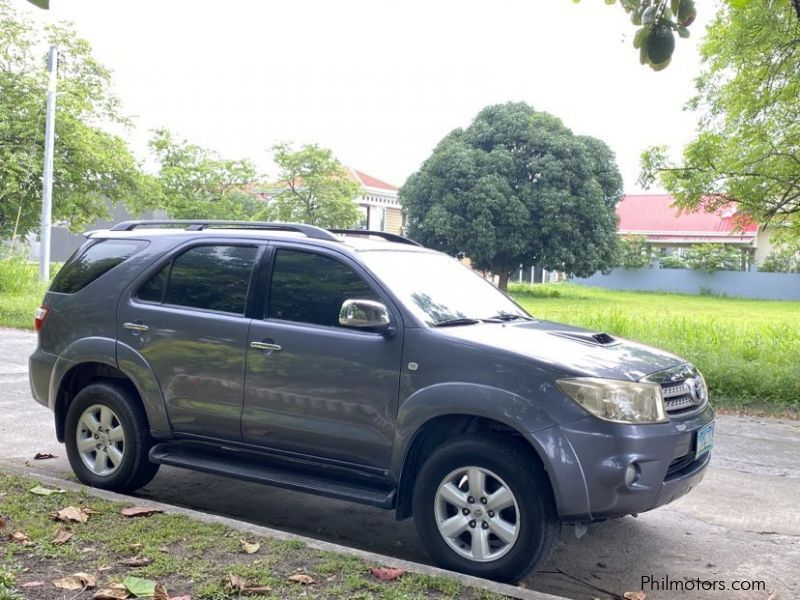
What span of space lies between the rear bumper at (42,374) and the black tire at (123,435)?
1.09 feet

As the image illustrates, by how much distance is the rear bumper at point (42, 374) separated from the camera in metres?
6.20

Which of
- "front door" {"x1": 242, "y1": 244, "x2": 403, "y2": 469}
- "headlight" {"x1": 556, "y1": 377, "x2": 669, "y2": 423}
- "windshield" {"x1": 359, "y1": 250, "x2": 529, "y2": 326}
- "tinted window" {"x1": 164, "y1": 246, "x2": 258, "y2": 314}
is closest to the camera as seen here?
"headlight" {"x1": 556, "y1": 377, "x2": 669, "y2": 423}

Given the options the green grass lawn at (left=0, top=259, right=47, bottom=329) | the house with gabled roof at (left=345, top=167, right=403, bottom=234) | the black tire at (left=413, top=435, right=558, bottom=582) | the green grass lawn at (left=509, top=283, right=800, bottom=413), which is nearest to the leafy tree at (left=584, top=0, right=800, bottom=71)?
the black tire at (left=413, top=435, right=558, bottom=582)

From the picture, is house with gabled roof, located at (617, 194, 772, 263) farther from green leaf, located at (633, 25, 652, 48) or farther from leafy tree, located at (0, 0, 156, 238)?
→ green leaf, located at (633, 25, 652, 48)

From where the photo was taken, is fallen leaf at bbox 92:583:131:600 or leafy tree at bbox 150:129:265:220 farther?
leafy tree at bbox 150:129:265:220

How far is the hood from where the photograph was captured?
4523 mm

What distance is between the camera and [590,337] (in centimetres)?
521

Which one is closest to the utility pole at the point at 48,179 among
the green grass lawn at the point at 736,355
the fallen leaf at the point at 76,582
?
the green grass lawn at the point at 736,355

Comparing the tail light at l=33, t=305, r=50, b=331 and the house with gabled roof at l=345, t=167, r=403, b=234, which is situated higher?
the house with gabled roof at l=345, t=167, r=403, b=234

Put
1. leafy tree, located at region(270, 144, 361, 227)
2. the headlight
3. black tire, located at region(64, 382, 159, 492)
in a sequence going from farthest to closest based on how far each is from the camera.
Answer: leafy tree, located at region(270, 144, 361, 227) < black tire, located at region(64, 382, 159, 492) < the headlight

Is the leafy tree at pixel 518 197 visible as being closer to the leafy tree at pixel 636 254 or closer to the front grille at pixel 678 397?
the leafy tree at pixel 636 254

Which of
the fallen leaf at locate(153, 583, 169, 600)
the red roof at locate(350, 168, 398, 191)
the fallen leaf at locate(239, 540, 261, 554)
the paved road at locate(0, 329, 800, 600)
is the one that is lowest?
the paved road at locate(0, 329, 800, 600)

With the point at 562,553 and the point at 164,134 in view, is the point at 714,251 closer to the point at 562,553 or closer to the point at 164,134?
the point at 164,134

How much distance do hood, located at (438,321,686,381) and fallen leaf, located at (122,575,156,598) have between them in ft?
6.50
